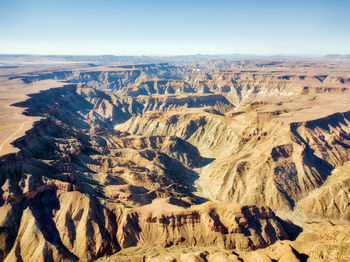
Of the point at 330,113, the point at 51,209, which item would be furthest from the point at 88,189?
the point at 330,113

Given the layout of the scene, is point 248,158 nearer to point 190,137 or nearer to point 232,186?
point 232,186

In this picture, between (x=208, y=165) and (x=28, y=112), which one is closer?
(x=208, y=165)

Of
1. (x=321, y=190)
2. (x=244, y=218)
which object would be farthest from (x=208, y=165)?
(x=244, y=218)

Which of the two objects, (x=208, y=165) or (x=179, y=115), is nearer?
(x=208, y=165)

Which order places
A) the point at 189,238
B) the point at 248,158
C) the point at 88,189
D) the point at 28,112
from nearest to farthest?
the point at 189,238
the point at 88,189
the point at 248,158
the point at 28,112

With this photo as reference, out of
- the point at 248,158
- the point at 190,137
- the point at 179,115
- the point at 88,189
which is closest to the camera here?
the point at 88,189

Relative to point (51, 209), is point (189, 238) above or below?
below

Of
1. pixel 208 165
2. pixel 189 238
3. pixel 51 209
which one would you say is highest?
pixel 51 209

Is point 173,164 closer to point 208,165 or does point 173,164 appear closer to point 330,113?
point 208,165

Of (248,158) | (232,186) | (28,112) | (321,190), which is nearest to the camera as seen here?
(321,190)
